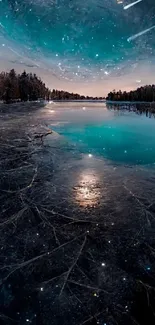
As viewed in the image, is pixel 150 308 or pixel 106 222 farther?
pixel 106 222

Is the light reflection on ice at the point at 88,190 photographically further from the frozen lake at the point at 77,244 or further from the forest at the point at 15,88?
the forest at the point at 15,88

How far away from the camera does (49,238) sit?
Result: 14.9 ft

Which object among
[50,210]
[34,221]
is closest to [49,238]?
[34,221]

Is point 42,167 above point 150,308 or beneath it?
above

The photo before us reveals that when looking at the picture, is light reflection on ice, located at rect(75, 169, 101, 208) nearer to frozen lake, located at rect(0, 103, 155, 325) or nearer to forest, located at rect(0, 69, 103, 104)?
frozen lake, located at rect(0, 103, 155, 325)

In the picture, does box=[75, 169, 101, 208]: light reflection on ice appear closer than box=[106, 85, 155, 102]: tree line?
Yes

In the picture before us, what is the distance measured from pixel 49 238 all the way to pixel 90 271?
1167mm

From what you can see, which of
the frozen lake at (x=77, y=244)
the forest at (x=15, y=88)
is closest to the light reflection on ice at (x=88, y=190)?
the frozen lake at (x=77, y=244)

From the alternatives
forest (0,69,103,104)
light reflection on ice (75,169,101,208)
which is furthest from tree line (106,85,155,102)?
light reflection on ice (75,169,101,208)

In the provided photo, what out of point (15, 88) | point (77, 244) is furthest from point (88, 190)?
point (15, 88)

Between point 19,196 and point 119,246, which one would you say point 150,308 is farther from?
point 19,196

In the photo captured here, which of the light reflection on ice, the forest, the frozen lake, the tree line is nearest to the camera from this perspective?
the frozen lake

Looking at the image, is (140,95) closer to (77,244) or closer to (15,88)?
(15,88)

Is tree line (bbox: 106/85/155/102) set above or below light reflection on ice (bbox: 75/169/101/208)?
above
